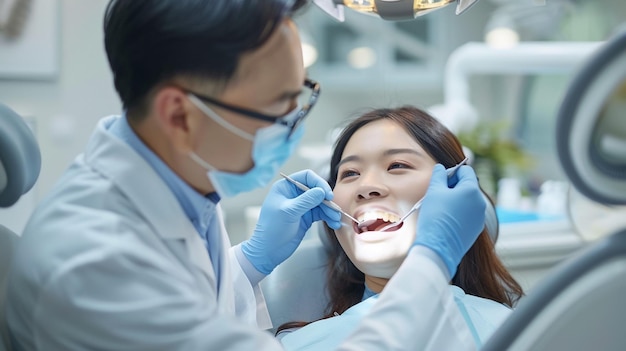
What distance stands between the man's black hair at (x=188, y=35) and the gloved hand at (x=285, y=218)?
1.87 ft

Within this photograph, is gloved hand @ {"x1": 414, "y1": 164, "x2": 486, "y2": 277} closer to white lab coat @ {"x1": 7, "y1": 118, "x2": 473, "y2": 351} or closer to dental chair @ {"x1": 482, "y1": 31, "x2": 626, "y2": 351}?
white lab coat @ {"x1": 7, "y1": 118, "x2": 473, "y2": 351}

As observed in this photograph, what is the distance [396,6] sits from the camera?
1.41m

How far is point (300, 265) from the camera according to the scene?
1885 millimetres

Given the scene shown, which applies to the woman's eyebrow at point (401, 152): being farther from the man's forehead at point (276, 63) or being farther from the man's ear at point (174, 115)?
the man's ear at point (174, 115)

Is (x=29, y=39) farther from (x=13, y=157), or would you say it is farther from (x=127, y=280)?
(x=127, y=280)

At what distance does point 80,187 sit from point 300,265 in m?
0.95

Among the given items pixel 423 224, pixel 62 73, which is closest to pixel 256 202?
pixel 62 73

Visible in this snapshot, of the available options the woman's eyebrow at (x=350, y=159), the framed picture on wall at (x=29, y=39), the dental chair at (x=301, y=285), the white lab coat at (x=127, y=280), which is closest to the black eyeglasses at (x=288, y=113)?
the white lab coat at (x=127, y=280)

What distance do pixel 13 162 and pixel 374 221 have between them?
759 mm

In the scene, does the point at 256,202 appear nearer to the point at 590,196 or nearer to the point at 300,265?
the point at 300,265

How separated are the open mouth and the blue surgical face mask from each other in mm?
395

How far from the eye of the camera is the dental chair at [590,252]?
851mm

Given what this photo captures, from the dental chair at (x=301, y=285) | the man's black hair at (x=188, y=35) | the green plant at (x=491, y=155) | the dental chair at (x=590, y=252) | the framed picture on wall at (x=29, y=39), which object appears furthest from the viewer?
the green plant at (x=491, y=155)

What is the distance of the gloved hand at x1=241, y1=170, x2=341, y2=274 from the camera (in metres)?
1.54
